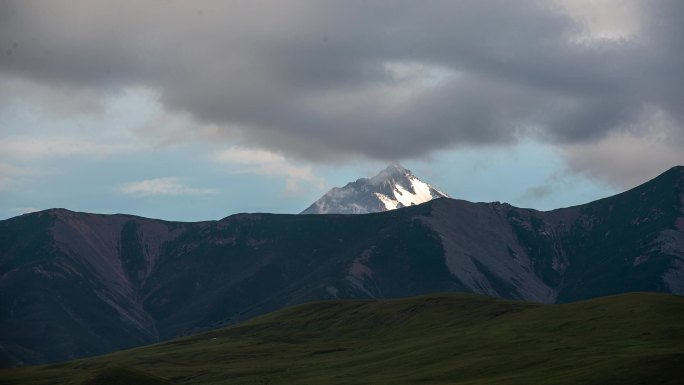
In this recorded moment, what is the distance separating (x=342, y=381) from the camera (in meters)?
188

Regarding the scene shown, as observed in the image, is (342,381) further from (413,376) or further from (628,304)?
(628,304)

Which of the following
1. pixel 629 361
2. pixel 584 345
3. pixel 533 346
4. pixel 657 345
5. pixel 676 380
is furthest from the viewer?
pixel 533 346

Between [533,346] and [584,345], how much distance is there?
41.9 ft

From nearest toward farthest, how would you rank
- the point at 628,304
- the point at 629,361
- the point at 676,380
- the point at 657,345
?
1. the point at 676,380
2. the point at 629,361
3. the point at 657,345
4. the point at 628,304

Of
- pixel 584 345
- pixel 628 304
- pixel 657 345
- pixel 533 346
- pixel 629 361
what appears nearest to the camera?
pixel 629 361

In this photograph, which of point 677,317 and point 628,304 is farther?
point 628,304

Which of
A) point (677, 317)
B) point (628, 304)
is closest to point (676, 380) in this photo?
point (677, 317)

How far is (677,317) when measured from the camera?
179 m

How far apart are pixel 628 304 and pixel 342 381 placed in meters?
56.7

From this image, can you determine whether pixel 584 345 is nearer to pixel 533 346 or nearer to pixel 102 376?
pixel 533 346

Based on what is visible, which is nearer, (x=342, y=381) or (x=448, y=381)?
(x=448, y=381)

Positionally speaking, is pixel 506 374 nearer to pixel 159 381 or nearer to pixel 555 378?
pixel 555 378

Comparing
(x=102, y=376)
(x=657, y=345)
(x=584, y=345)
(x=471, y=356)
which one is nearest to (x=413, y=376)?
(x=471, y=356)

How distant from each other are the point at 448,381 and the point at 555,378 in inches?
1079
